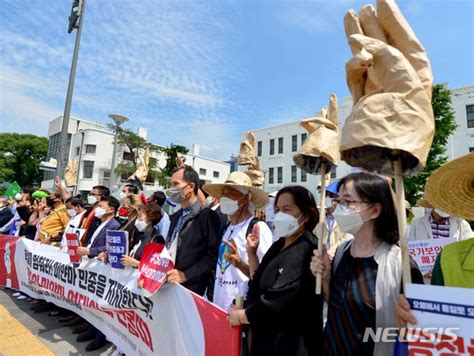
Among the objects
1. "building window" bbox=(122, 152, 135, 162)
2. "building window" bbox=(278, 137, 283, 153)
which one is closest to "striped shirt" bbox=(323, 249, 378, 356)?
"building window" bbox=(278, 137, 283, 153)

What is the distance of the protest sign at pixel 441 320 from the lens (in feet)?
3.79

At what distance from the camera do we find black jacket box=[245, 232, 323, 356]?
198cm

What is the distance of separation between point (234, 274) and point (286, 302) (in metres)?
0.99

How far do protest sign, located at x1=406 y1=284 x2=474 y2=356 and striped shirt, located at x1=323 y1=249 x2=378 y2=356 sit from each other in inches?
13.2

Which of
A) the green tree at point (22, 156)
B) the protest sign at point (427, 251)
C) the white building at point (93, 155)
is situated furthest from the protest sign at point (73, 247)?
the green tree at point (22, 156)

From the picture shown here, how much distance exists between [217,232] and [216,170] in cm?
5194

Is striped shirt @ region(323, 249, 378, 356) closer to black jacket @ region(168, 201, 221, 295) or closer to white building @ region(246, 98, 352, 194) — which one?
black jacket @ region(168, 201, 221, 295)

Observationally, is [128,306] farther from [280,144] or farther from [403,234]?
[280,144]

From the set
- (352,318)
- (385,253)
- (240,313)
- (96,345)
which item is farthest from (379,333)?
(96,345)

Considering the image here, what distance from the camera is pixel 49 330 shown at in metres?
4.59

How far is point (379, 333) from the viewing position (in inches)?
61.9

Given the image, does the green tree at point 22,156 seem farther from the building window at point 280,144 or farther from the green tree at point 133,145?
the building window at point 280,144

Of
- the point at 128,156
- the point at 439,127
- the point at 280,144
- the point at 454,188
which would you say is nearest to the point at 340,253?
the point at 454,188

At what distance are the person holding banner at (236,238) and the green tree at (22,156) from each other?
58.9 meters
